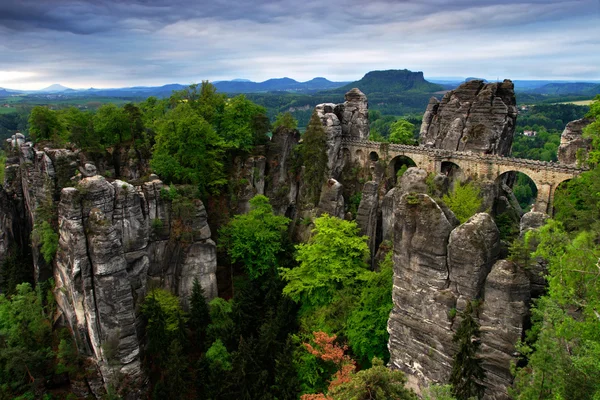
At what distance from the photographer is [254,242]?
35250mm

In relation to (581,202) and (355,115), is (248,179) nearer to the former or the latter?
(355,115)

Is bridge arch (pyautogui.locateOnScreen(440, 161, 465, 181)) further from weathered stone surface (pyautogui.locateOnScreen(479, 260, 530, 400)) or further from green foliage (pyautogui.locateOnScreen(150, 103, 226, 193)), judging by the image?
weathered stone surface (pyautogui.locateOnScreen(479, 260, 530, 400))

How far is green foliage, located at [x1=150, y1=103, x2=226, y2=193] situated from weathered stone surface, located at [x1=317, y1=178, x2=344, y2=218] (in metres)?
10.2

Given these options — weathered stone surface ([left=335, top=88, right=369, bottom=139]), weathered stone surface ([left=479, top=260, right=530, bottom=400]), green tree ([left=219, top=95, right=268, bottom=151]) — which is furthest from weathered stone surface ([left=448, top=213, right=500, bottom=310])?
weathered stone surface ([left=335, top=88, right=369, bottom=139])

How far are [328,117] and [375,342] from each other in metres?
27.8

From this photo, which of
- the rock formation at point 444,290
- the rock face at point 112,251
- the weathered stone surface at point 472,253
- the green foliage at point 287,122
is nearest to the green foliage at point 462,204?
the rock formation at point 444,290

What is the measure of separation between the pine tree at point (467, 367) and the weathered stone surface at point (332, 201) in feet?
76.2

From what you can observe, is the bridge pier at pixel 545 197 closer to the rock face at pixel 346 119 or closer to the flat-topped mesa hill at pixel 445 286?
the flat-topped mesa hill at pixel 445 286

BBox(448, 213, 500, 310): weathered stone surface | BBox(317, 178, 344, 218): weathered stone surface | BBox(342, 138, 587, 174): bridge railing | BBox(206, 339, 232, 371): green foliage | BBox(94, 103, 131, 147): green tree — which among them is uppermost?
BBox(94, 103, 131, 147): green tree

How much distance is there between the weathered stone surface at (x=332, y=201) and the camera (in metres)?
41.5

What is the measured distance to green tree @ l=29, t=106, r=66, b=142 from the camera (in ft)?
135

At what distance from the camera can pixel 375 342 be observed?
86.6 feet

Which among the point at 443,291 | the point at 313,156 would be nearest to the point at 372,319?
the point at 443,291

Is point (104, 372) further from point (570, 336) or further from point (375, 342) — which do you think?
point (570, 336)
